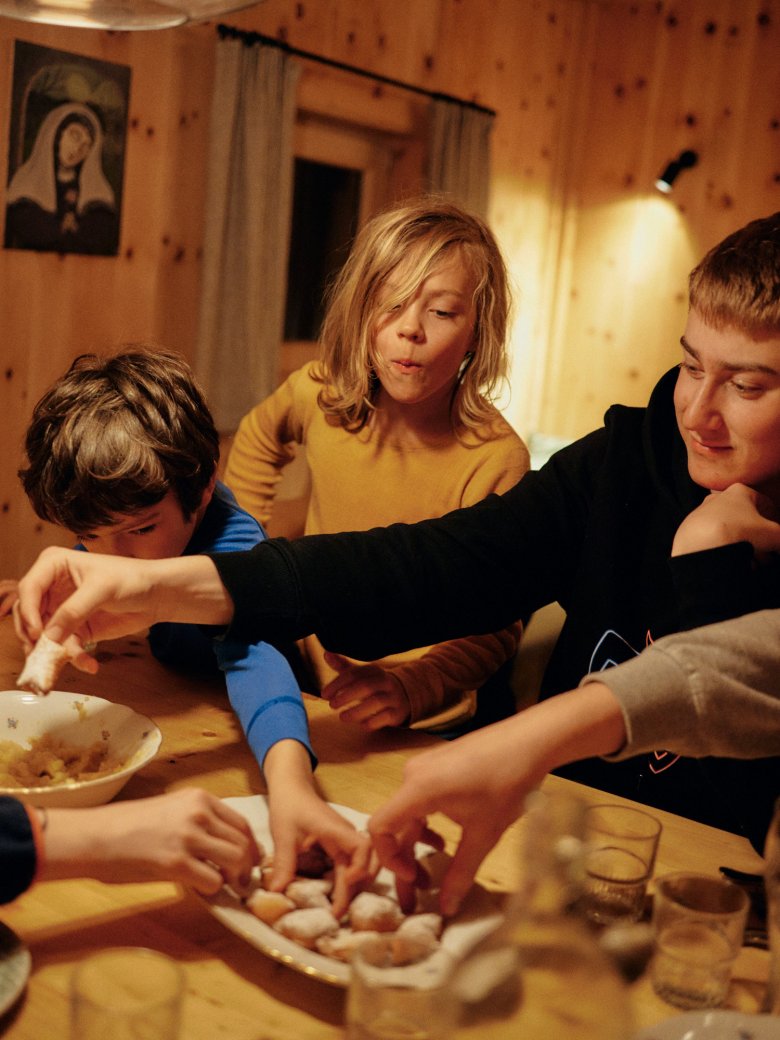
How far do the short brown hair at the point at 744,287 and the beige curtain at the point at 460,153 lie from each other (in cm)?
372

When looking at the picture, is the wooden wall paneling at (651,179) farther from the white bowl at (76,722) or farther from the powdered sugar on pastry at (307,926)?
the powdered sugar on pastry at (307,926)

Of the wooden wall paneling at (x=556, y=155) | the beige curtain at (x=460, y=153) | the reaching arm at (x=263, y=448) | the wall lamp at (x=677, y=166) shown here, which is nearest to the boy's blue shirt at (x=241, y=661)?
the reaching arm at (x=263, y=448)

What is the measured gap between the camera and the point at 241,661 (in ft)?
4.50

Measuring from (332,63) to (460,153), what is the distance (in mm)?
929

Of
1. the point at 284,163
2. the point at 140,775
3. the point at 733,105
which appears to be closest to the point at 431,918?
the point at 140,775

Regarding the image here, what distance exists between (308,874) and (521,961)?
453 mm

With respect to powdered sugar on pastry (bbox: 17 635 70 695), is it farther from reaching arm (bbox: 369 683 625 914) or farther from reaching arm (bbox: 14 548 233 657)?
reaching arm (bbox: 369 683 625 914)

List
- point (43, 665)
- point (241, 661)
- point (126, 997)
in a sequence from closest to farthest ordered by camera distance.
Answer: point (126, 997), point (43, 665), point (241, 661)

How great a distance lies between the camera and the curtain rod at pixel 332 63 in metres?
3.88

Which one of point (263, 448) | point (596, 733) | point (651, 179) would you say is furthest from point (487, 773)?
point (651, 179)

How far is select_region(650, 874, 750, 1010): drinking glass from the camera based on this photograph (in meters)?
0.86

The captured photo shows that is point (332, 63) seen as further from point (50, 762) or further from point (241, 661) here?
point (50, 762)

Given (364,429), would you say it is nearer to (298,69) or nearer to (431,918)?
(431,918)

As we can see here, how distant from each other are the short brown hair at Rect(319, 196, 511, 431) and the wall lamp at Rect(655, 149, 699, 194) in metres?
3.92
